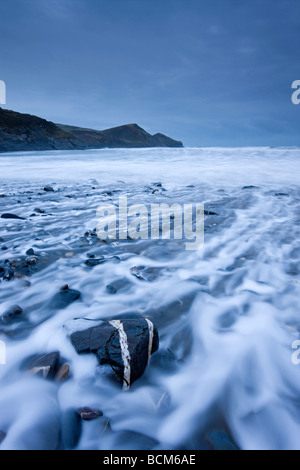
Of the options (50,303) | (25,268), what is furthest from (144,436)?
(25,268)

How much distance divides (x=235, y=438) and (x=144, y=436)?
0.46 m

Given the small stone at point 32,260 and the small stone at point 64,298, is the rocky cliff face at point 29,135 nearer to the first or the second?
the small stone at point 32,260

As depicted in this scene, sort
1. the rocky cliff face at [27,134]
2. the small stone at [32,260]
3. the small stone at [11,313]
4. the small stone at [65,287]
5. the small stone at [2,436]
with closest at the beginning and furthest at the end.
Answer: the small stone at [2,436], the small stone at [11,313], the small stone at [65,287], the small stone at [32,260], the rocky cliff face at [27,134]

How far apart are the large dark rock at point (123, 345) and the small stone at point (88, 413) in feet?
0.64

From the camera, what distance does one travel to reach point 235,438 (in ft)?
4.02

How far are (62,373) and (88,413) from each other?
0.31 m

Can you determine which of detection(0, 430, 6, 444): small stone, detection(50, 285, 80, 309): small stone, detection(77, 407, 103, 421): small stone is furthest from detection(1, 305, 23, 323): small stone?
detection(77, 407, 103, 421): small stone

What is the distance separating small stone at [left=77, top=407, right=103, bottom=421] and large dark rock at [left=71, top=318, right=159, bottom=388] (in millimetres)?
195

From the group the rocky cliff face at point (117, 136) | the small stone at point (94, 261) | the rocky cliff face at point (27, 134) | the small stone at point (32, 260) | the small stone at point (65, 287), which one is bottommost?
the small stone at point (65, 287)

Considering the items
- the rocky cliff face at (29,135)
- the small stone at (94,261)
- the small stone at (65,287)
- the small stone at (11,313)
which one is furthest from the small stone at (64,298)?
the rocky cliff face at (29,135)

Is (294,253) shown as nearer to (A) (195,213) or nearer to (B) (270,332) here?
(B) (270,332)

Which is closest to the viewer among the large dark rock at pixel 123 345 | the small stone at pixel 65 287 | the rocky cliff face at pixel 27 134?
the large dark rock at pixel 123 345

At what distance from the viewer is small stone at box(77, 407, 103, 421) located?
129 cm

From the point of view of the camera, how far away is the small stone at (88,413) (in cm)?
129
